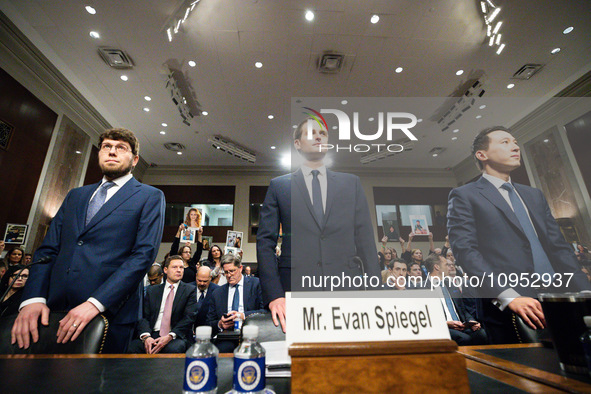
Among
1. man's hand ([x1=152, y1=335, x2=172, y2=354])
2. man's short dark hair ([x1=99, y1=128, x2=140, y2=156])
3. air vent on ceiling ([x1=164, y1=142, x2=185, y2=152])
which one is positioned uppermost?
air vent on ceiling ([x1=164, y1=142, x2=185, y2=152])

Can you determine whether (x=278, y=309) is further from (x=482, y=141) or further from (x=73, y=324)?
(x=482, y=141)

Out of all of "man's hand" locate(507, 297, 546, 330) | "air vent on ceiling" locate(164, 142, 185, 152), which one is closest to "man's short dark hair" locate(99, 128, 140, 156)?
"man's hand" locate(507, 297, 546, 330)

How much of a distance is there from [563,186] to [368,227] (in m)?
5.39

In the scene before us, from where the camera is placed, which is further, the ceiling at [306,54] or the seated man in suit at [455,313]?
the ceiling at [306,54]

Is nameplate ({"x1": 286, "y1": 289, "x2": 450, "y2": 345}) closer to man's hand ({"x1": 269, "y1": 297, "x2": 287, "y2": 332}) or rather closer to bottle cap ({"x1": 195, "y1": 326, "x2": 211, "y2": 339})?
bottle cap ({"x1": 195, "y1": 326, "x2": 211, "y2": 339})

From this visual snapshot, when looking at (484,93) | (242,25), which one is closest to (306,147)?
(242,25)

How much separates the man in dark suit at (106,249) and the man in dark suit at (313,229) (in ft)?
1.79

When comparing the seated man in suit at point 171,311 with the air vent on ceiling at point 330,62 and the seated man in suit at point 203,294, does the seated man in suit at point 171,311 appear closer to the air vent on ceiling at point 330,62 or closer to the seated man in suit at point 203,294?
the seated man in suit at point 203,294

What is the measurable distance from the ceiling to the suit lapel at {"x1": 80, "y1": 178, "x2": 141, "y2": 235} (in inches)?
70.6

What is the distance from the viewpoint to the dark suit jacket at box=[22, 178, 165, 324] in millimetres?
1195

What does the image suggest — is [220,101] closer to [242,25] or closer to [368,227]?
[242,25]

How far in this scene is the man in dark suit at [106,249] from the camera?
3.87ft

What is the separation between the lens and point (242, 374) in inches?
17.4

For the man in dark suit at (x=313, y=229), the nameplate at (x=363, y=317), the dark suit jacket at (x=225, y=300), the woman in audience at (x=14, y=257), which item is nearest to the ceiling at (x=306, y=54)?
the man in dark suit at (x=313, y=229)
